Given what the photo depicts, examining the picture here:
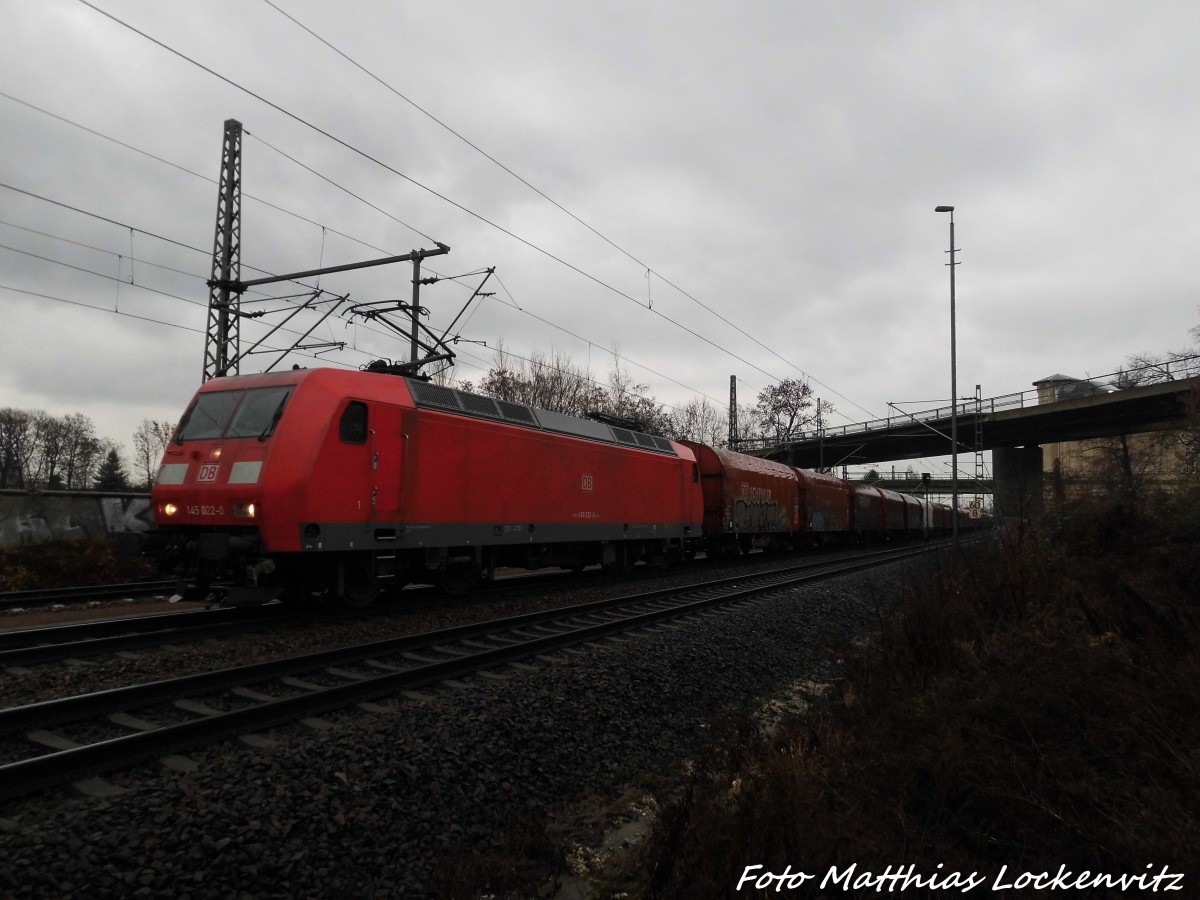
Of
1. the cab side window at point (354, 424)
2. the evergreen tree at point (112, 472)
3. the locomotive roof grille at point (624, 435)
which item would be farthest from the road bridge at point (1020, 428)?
the evergreen tree at point (112, 472)

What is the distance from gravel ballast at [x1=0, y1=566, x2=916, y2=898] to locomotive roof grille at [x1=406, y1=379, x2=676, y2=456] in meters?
5.06

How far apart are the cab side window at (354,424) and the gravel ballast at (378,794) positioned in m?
3.94

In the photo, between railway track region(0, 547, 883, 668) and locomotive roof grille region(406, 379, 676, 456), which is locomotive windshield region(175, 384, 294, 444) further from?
railway track region(0, 547, 883, 668)

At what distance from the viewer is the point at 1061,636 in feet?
24.2

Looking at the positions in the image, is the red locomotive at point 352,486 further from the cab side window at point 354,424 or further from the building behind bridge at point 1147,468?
the building behind bridge at point 1147,468

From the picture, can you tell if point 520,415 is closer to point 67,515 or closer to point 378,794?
point 378,794

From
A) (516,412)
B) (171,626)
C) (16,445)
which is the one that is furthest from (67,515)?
(16,445)

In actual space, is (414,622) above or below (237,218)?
below

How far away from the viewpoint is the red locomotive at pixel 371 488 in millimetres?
8648

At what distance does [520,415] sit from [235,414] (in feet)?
15.7

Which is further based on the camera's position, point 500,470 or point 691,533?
point 691,533

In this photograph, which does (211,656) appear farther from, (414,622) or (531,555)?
(531,555)

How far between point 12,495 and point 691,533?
1527cm

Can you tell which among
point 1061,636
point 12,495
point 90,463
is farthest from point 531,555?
point 90,463
